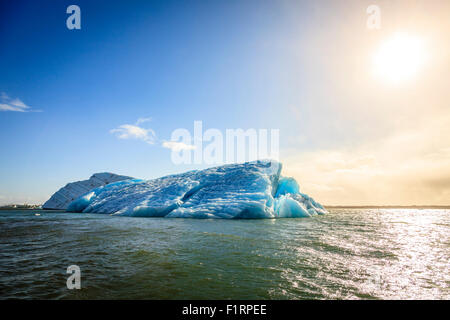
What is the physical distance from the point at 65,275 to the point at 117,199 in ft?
66.8

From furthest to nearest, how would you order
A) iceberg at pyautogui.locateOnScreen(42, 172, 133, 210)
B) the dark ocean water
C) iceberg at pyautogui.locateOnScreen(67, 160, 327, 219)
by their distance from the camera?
iceberg at pyautogui.locateOnScreen(42, 172, 133, 210), iceberg at pyautogui.locateOnScreen(67, 160, 327, 219), the dark ocean water

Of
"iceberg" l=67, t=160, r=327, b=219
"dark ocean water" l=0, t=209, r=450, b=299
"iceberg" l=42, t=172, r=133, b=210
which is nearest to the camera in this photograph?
"dark ocean water" l=0, t=209, r=450, b=299

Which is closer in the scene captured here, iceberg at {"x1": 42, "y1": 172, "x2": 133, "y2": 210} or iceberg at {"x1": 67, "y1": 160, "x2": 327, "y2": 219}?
iceberg at {"x1": 67, "y1": 160, "x2": 327, "y2": 219}

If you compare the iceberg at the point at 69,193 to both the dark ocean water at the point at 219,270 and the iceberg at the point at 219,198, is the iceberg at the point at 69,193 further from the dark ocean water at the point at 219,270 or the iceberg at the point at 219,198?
the dark ocean water at the point at 219,270

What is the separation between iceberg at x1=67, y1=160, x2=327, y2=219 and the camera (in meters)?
16.1

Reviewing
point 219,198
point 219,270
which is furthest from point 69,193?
point 219,270

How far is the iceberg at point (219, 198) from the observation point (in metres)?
16.1

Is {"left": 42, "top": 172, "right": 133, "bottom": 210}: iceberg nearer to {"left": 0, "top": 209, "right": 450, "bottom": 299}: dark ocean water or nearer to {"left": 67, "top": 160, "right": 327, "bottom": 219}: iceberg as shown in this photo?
{"left": 67, "top": 160, "right": 327, "bottom": 219}: iceberg

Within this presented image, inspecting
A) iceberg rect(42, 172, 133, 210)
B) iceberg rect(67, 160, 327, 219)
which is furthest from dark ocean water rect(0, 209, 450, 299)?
iceberg rect(42, 172, 133, 210)

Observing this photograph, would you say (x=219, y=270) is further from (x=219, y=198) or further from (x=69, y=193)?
(x=69, y=193)

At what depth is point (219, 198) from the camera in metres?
17.3
